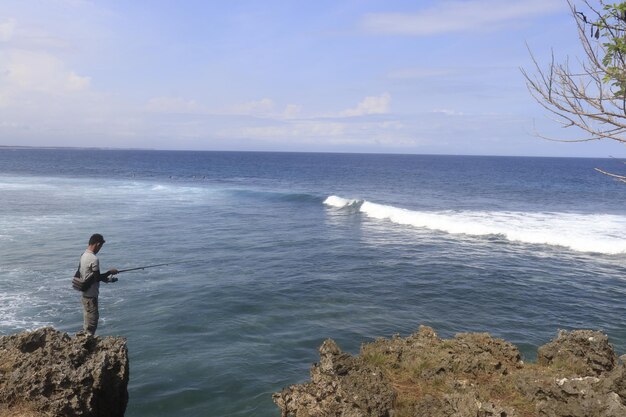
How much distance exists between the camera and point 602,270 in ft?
73.2

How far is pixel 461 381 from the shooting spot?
7691mm

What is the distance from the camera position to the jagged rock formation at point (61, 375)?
6.53 meters

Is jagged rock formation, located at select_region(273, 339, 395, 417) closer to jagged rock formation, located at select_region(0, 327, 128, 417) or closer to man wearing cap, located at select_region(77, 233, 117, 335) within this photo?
jagged rock formation, located at select_region(0, 327, 128, 417)

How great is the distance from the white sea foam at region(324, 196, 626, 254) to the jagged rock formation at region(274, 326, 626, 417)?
20.9 m

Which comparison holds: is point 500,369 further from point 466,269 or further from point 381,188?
point 381,188

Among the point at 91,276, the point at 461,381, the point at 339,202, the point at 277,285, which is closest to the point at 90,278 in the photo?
the point at 91,276

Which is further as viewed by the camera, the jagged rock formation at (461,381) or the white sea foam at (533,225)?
the white sea foam at (533,225)

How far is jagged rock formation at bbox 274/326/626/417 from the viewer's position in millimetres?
6566

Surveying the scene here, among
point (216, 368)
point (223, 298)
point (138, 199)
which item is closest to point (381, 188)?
point (138, 199)

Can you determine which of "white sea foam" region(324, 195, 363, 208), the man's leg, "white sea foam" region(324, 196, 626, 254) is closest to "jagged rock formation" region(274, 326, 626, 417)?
the man's leg

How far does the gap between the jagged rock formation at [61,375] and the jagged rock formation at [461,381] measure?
2.58 m

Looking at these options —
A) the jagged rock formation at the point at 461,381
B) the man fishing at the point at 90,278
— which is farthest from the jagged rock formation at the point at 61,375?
the jagged rock formation at the point at 461,381

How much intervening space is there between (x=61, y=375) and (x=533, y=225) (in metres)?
35.2

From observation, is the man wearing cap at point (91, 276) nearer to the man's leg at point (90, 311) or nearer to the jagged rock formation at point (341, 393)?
the man's leg at point (90, 311)
